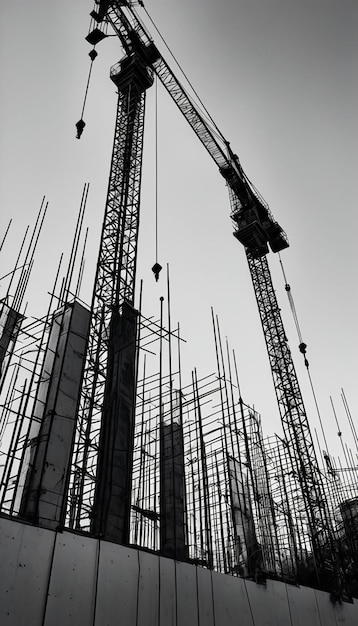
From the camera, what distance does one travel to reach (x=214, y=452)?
13.8m

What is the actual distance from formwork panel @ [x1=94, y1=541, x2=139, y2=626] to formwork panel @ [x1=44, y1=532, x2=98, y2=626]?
0.17m

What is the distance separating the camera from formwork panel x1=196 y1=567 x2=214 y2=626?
838 cm

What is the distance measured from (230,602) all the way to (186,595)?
158 centimetres

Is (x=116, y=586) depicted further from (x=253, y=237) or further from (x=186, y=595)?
(x=253, y=237)

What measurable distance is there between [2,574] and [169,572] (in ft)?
11.4

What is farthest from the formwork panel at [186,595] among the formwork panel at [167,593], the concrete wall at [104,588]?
the formwork panel at [167,593]

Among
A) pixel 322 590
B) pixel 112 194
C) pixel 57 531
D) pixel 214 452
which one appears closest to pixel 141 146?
pixel 112 194

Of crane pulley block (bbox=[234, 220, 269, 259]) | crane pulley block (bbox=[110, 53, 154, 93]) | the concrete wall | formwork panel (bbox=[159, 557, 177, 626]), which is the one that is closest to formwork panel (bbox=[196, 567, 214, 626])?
the concrete wall

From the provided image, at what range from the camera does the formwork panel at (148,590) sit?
7.35 m

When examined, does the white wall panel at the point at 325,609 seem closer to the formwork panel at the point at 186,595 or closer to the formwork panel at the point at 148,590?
the formwork panel at the point at 186,595

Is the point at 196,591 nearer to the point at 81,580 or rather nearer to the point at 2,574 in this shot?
the point at 81,580

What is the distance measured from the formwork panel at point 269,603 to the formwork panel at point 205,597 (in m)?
1.60

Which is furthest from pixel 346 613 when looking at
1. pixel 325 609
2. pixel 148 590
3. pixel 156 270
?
pixel 156 270

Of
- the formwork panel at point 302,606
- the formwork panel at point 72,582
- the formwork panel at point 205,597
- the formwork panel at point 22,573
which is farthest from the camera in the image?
the formwork panel at point 302,606
